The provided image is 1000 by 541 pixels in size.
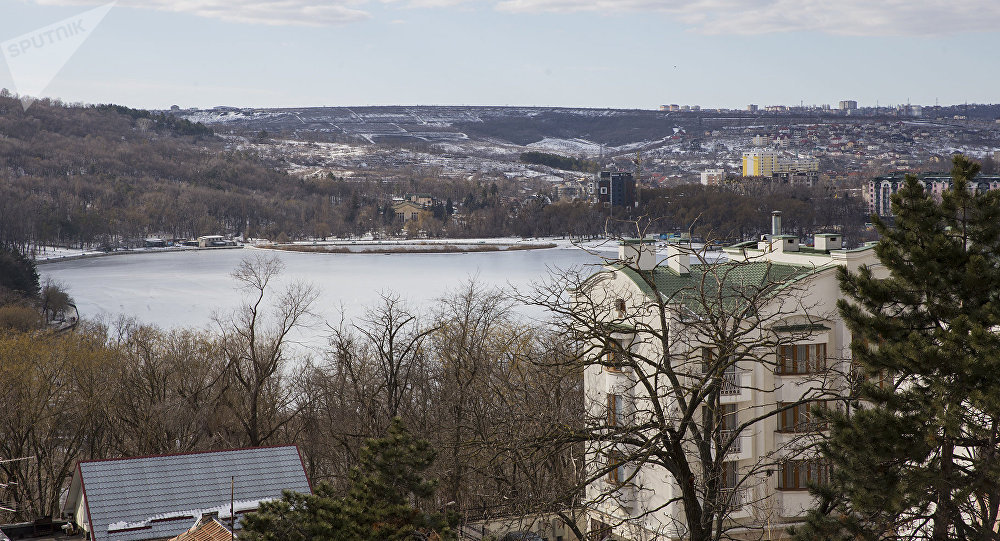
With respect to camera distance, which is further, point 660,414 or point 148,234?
point 148,234

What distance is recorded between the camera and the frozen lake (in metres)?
36.2

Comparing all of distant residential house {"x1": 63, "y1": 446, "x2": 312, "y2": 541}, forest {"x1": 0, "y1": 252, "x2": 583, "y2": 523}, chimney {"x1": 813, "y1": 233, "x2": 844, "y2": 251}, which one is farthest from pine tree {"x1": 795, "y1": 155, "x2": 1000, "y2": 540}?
chimney {"x1": 813, "y1": 233, "x2": 844, "y2": 251}

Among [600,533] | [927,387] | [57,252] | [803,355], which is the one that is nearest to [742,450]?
[803,355]

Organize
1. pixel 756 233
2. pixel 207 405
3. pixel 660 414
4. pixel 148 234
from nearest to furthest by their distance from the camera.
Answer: pixel 660 414 < pixel 207 405 < pixel 756 233 < pixel 148 234

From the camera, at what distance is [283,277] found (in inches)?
1887

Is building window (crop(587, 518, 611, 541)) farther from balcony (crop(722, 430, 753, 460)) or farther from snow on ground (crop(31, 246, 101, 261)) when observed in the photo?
snow on ground (crop(31, 246, 101, 261))

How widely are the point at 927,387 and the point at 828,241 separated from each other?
28.0 feet

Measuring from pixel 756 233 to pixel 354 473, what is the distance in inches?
2354

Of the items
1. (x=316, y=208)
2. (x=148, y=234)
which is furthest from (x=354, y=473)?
(x=316, y=208)

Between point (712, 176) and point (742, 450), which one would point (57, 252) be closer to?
point (742, 450)

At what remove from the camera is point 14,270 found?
117ft

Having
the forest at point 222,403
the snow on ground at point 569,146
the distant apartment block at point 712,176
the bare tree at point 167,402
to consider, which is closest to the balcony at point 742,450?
the forest at point 222,403

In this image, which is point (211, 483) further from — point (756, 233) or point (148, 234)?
point (148, 234)

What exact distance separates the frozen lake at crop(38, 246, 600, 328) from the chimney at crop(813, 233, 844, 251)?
16.1 metres
